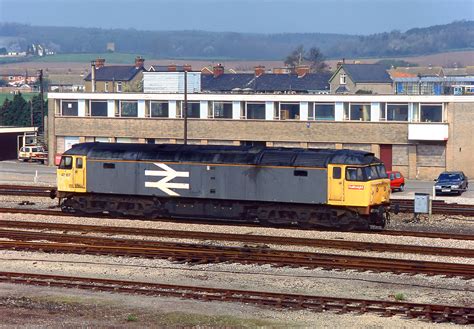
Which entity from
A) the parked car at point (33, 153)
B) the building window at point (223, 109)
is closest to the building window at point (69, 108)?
the parked car at point (33, 153)

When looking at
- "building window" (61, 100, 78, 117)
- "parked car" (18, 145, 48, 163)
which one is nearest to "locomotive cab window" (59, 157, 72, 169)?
"building window" (61, 100, 78, 117)

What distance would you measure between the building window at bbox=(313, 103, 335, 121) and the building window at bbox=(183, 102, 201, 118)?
9529mm

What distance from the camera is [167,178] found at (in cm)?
3650

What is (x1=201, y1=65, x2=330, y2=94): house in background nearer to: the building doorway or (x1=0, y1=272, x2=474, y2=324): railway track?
the building doorway

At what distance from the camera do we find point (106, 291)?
871 inches

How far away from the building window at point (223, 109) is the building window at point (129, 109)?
6801 mm

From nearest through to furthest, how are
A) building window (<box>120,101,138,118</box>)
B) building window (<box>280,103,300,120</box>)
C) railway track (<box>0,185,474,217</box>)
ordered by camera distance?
railway track (<box>0,185,474,217</box>)
building window (<box>280,103,300,120</box>)
building window (<box>120,101,138,118</box>)

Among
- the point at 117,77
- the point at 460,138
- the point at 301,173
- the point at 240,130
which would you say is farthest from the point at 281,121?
the point at 117,77

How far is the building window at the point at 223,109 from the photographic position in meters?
68.2

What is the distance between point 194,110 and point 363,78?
116ft

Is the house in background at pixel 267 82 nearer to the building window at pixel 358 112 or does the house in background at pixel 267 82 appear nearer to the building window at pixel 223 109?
Result: the building window at pixel 223 109

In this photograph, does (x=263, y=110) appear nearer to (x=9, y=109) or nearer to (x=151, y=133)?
(x=151, y=133)

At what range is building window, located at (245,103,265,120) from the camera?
222 feet

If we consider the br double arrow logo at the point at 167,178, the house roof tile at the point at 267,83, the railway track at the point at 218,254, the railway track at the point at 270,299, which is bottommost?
the railway track at the point at 270,299
